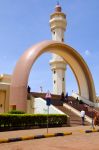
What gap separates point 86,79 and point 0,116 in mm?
21172

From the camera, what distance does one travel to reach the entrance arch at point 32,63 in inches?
1107

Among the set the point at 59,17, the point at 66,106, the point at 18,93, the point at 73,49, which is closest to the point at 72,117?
the point at 66,106

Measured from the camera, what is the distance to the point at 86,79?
38719 mm

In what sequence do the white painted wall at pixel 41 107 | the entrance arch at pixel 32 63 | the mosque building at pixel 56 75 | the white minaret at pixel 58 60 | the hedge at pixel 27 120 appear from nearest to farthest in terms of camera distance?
1. the hedge at pixel 27 120
2. the entrance arch at pixel 32 63
3. the mosque building at pixel 56 75
4. the white painted wall at pixel 41 107
5. the white minaret at pixel 58 60

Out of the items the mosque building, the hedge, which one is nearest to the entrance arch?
the mosque building

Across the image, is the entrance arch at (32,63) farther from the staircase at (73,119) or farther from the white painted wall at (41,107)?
the staircase at (73,119)

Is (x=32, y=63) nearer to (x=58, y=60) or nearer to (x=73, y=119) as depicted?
(x=73, y=119)

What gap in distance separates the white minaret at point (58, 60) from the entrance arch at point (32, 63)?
8.22 metres

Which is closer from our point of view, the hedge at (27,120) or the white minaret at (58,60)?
the hedge at (27,120)

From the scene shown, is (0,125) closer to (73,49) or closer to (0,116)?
(0,116)

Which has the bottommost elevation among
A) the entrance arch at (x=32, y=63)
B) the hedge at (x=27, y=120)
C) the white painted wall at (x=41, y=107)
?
the hedge at (x=27, y=120)

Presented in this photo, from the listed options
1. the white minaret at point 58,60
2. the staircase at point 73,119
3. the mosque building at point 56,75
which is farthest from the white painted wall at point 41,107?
the white minaret at point 58,60

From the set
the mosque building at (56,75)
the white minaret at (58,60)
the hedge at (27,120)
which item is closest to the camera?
the hedge at (27,120)

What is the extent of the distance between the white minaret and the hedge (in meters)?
22.3
